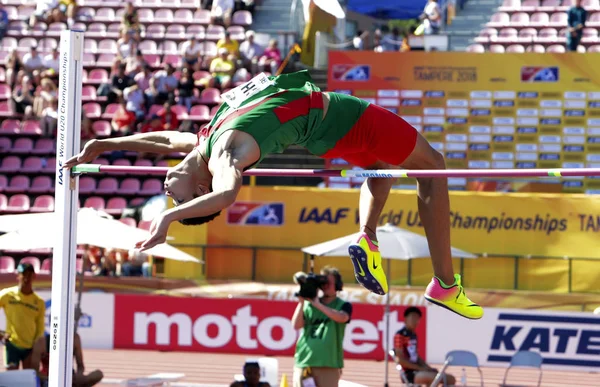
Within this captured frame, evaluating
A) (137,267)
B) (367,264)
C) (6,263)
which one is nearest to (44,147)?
(6,263)

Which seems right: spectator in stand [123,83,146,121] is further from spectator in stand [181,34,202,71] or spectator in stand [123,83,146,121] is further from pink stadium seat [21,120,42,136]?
pink stadium seat [21,120,42,136]

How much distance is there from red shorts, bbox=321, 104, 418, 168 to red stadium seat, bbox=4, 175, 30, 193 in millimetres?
12085

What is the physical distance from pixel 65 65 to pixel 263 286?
26.5 ft

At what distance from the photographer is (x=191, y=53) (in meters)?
18.2

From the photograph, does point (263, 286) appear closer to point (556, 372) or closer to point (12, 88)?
point (556, 372)

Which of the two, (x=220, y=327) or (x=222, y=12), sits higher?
(x=222, y=12)

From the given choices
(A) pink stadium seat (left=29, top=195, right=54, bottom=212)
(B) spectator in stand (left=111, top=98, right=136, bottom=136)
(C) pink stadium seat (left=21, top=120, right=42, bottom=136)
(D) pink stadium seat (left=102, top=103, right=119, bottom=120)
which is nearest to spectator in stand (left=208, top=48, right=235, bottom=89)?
(B) spectator in stand (left=111, top=98, right=136, bottom=136)

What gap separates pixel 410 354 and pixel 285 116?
5.12 metres

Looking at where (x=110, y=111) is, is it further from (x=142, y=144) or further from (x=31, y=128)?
(x=142, y=144)

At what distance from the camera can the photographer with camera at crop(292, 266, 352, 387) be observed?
28.3 feet

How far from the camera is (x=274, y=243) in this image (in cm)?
1405

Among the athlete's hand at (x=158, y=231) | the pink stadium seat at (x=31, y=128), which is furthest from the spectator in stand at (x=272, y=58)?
the athlete's hand at (x=158, y=231)

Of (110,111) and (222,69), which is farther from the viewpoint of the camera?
(110,111)

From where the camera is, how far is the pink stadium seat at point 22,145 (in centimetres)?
1723
